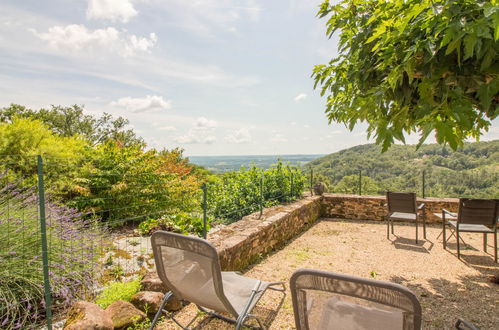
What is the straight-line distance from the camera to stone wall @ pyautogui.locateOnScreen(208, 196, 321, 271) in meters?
3.71

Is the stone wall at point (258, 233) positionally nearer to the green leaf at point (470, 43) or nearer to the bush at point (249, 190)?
the bush at point (249, 190)

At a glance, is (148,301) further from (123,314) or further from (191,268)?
(191,268)

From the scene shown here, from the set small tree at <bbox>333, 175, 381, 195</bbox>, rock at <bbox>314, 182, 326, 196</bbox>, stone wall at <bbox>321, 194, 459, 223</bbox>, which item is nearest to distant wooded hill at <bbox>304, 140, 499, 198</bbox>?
small tree at <bbox>333, 175, 381, 195</bbox>

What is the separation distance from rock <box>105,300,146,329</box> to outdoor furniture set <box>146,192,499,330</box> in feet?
1.26

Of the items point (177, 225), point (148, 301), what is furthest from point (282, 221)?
point (148, 301)

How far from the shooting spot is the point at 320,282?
51.5 inches

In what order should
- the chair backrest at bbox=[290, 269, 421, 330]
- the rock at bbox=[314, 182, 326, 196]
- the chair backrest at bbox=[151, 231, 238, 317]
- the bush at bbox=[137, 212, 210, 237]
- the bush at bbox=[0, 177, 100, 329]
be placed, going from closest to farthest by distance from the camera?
1. the chair backrest at bbox=[290, 269, 421, 330]
2. the chair backrest at bbox=[151, 231, 238, 317]
3. the bush at bbox=[0, 177, 100, 329]
4. the bush at bbox=[137, 212, 210, 237]
5. the rock at bbox=[314, 182, 326, 196]

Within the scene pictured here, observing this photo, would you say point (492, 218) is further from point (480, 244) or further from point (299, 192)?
point (299, 192)

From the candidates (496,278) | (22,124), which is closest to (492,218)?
(496,278)

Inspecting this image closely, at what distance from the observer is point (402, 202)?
545 centimetres

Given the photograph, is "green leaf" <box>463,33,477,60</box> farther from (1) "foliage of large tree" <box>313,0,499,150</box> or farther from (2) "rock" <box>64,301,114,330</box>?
(2) "rock" <box>64,301,114,330</box>

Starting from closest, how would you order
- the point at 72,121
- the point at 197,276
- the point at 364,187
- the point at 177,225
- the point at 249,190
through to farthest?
1. the point at 197,276
2. the point at 177,225
3. the point at 249,190
4. the point at 364,187
5. the point at 72,121

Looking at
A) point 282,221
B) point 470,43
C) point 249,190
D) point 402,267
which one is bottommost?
point 402,267

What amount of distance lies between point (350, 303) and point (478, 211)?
446cm
